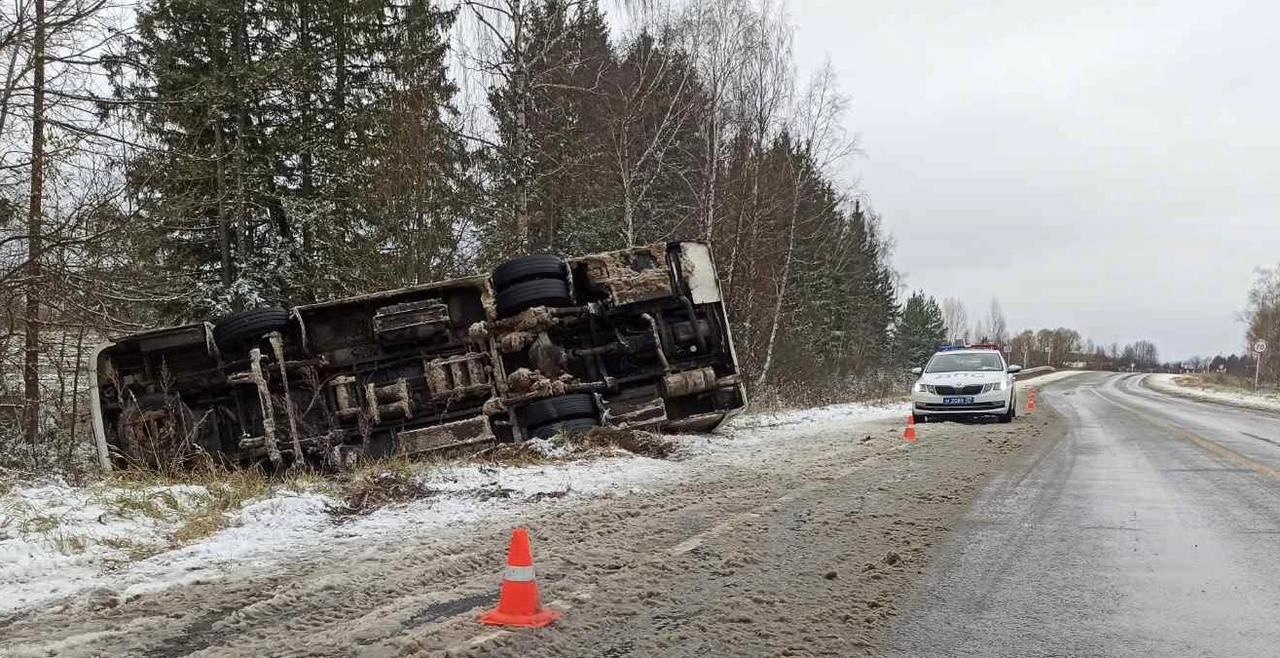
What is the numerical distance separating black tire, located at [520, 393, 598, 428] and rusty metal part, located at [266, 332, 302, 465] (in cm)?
245

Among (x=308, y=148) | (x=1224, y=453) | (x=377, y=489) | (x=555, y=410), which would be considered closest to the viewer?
(x=377, y=489)

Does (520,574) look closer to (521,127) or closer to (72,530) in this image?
(72,530)

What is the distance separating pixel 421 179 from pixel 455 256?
153cm

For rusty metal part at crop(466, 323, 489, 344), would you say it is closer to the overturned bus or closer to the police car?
the overturned bus

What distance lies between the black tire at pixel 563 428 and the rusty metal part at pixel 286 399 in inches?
99.9

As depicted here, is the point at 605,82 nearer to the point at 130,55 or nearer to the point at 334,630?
the point at 130,55

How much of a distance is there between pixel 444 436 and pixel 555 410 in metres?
1.29

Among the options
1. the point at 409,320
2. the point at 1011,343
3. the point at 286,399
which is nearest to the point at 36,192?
the point at 286,399

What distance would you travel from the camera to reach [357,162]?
16.4 meters

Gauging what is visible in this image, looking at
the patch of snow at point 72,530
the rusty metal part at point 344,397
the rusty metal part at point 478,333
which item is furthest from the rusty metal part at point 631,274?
the patch of snow at point 72,530

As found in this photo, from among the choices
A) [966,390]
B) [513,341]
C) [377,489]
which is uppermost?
[513,341]

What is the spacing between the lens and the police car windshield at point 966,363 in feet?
47.7

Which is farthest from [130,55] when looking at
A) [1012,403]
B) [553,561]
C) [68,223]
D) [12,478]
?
[1012,403]

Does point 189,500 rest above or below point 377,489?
above
